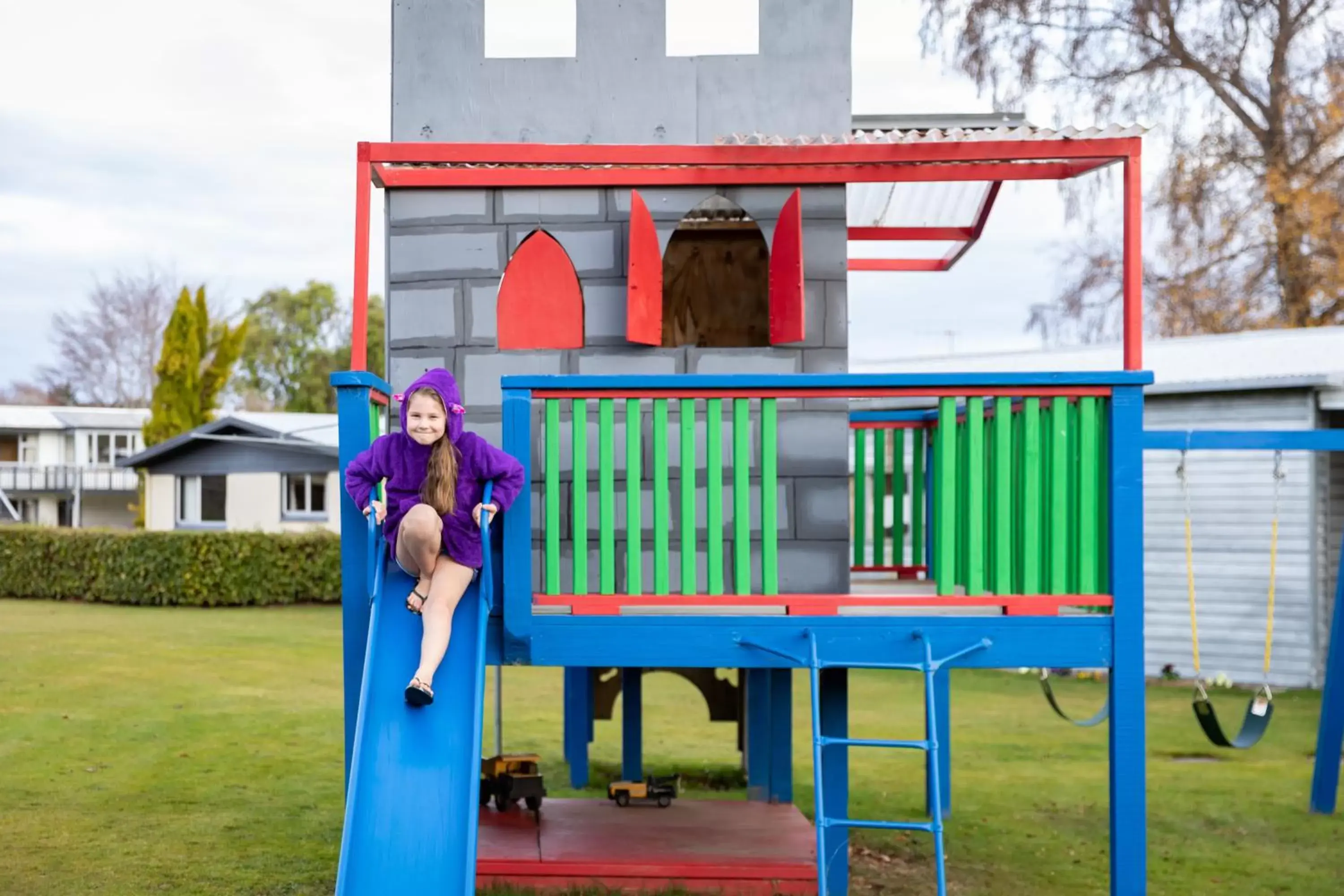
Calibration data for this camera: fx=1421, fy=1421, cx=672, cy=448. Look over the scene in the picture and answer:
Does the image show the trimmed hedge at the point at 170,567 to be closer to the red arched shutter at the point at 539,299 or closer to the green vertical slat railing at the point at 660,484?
the red arched shutter at the point at 539,299

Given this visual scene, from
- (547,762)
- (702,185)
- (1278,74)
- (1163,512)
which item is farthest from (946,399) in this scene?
(1278,74)

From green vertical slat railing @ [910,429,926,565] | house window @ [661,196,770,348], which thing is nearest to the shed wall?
green vertical slat railing @ [910,429,926,565]

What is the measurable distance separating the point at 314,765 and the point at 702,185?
607 cm

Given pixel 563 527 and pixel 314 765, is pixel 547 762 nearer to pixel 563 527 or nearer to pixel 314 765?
pixel 314 765

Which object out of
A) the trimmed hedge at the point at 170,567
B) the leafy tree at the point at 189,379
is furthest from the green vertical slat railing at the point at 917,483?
the leafy tree at the point at 189,379

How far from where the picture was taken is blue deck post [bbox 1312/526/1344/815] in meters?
9.52

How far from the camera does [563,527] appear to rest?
7.73 m

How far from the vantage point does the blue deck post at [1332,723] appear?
9.52 metres

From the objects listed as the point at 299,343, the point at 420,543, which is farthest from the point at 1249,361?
the point at 299,343

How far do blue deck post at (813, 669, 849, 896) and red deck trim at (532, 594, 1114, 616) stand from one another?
1.88ft

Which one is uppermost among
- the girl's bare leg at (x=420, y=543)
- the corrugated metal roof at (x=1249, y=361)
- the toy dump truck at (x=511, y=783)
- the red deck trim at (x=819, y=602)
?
the corrugated metal roof at (x=1249, y=361)

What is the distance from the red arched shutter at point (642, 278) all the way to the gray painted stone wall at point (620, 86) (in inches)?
25.3

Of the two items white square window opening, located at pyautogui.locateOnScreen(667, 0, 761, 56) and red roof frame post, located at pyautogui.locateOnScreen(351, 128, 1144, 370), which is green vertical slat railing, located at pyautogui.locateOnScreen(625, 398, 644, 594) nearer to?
red roof frame post, located at pyautogui.locateOnScreen(351, 128, 1144, 370)

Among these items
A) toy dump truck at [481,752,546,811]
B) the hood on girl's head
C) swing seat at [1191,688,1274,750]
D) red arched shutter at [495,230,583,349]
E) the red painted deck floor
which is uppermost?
red arched shutter at [495,230,583,349]
